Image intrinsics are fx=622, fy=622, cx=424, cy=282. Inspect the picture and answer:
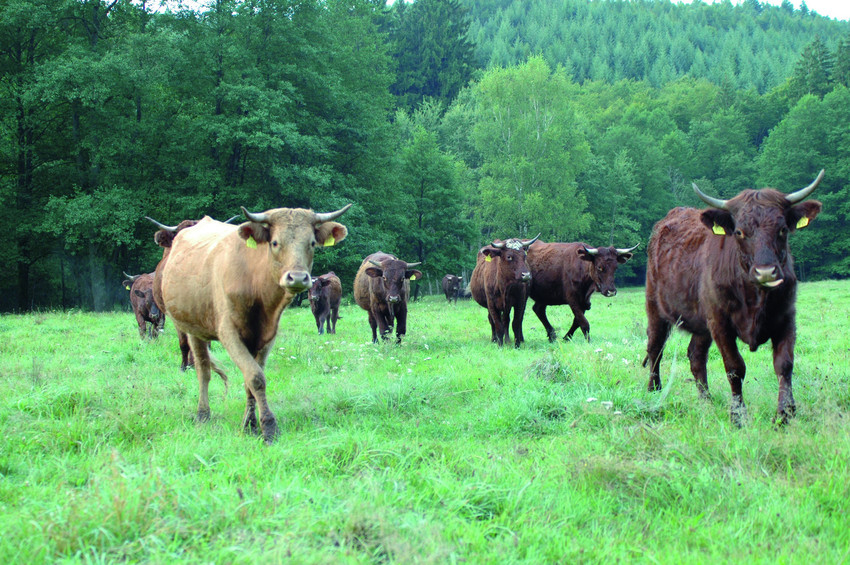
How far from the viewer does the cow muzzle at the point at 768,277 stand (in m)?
4.88

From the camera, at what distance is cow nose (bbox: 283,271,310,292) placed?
17.3ft

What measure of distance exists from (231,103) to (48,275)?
1428 cm

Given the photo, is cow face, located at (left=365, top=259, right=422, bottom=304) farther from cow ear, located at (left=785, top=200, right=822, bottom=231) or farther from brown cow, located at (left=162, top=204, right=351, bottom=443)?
cow ear, located at (left=785, top=200, right=822, bottom=231)

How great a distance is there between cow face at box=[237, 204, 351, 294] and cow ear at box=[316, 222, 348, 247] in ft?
0.26

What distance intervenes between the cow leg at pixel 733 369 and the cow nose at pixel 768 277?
2.86 ft

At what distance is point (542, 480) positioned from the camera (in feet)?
13.4

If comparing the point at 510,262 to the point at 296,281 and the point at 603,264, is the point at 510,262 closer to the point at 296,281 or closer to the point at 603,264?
the point at 603,264

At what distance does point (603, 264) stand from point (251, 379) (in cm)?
944

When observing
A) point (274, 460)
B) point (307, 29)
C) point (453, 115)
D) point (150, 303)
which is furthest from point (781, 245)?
point (453, 115)

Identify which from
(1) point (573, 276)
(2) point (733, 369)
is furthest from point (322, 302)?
(2) point (733, 369)

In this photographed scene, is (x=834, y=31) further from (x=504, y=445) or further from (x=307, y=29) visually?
(x=504, y=445)

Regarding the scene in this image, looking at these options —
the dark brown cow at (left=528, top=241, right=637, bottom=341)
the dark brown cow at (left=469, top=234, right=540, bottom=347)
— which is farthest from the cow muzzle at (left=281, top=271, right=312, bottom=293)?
the dark brown cow at (left=528, top=241, right=637, bottom=341)

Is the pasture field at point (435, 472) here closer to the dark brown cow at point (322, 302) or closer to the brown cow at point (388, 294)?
the brown cow at point (388, 294)

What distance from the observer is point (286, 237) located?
225 inches
